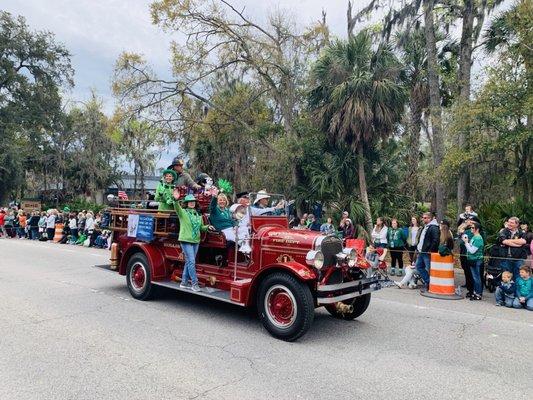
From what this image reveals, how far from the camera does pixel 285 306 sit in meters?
5.65

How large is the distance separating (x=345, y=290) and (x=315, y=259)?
2.43 ft

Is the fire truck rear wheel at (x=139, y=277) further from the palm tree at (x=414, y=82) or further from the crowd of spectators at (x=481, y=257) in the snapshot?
the palm tree at (x=414, y=82)

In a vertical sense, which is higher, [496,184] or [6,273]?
[496,184]

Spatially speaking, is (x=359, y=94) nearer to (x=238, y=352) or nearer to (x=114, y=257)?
(x=114, y=257)

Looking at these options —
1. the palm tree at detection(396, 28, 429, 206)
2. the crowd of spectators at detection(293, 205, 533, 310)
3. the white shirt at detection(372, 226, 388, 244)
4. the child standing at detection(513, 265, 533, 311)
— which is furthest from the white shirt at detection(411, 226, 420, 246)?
the palm tree at detection(396, 28, 429, 206)

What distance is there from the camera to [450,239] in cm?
950

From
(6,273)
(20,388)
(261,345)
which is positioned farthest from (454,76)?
(20,388)

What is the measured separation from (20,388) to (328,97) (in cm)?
1497

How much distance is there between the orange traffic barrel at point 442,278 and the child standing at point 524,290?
1.15 m

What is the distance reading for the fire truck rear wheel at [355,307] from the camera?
6523 mm

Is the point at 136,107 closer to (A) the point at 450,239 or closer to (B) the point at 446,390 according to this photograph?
(A) the point at 450,239

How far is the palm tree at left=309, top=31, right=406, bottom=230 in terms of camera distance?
16.1 m

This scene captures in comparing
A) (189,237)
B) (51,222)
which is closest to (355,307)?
(189,237)

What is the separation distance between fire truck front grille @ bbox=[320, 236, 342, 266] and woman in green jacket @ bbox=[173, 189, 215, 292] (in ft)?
6.82
